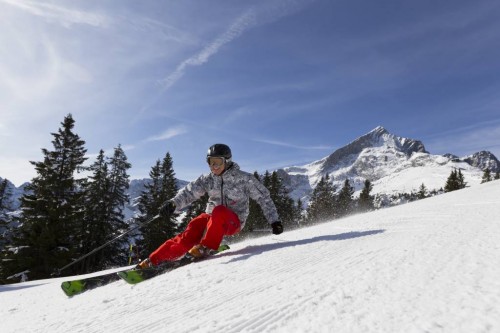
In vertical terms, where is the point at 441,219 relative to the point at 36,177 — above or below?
below

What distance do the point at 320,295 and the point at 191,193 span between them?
444 centimetres

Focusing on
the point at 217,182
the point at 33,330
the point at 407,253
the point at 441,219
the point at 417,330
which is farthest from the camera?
the point at 217,182

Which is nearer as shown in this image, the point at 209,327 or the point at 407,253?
the point at 209,327

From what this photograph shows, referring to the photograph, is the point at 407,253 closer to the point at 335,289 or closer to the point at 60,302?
the point at 335,289

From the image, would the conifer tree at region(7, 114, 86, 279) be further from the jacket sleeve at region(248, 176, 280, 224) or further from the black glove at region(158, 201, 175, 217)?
the jacket sleeve at region(248, 176, 280, 224)

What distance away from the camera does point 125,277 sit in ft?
12.7

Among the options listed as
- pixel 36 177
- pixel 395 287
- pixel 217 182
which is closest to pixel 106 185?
pixel 36 177


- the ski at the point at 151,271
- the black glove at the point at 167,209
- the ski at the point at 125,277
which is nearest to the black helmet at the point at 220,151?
the black glove at the point at 167,209

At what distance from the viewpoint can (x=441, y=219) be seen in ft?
18.0

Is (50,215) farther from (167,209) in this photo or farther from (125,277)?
(125,277)

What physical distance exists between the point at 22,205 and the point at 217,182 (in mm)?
18894

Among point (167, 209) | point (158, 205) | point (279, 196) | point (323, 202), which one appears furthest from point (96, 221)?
point (323, 202)

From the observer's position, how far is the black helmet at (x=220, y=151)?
228 inches

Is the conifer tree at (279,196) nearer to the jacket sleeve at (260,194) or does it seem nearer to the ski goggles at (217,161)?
the jacket sleeve at (260,194)
